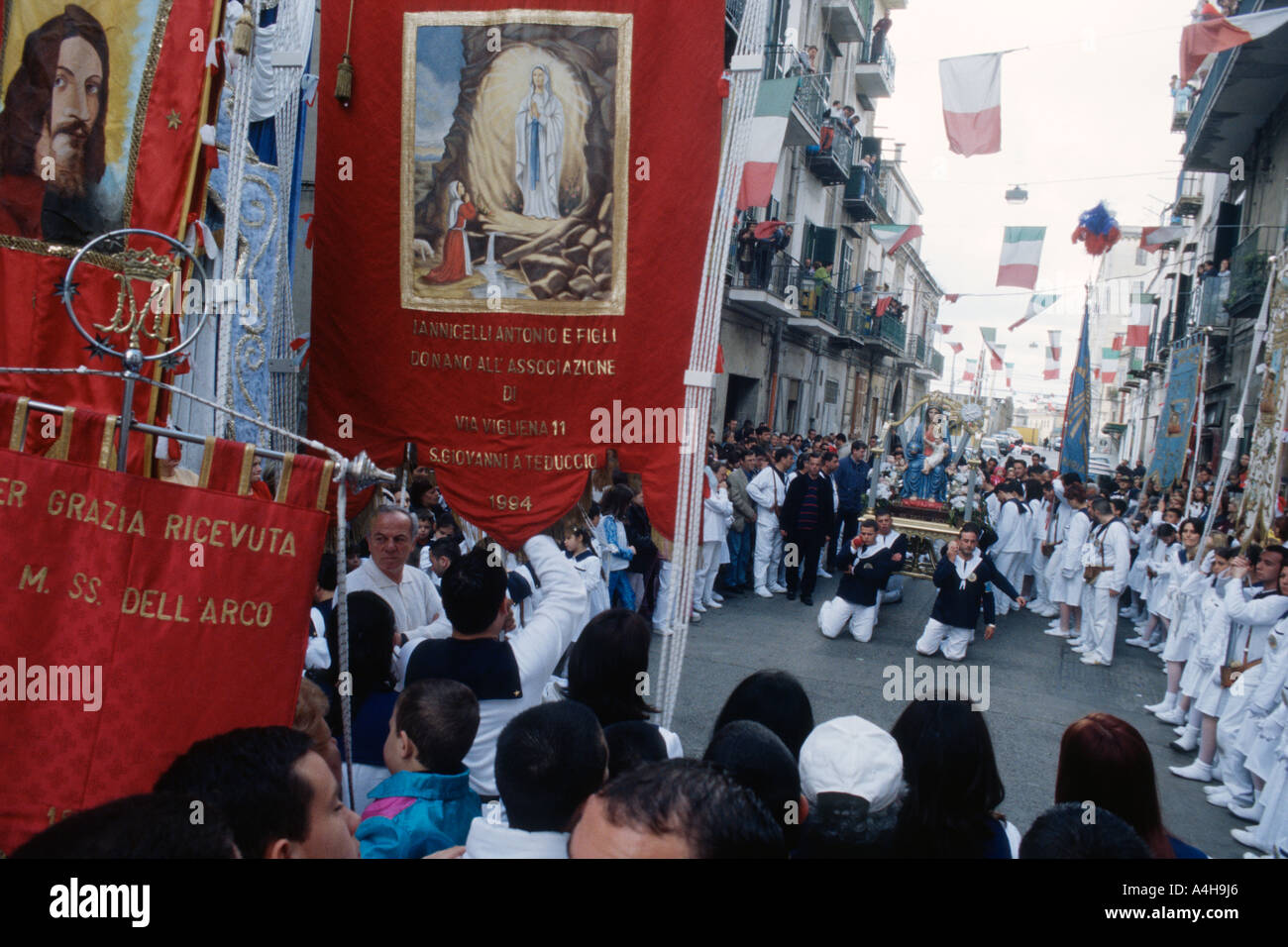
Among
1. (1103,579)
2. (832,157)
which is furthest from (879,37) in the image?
(1103,579)

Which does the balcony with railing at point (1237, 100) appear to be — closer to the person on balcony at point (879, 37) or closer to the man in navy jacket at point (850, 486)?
the man in navy jacket at point (850, 486)

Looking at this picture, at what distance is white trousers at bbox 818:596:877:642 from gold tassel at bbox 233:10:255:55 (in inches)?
300

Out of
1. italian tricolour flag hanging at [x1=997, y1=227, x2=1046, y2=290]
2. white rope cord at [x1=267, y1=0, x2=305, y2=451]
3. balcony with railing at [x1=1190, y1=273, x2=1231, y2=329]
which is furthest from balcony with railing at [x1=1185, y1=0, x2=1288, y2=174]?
white rope cord at [x1=267, y1=0, x2=305, y2=451]

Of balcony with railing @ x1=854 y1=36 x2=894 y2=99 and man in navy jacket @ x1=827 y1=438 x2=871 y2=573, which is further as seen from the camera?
balcony with railing @ x1=854 y1=36 x2=894 y2=99

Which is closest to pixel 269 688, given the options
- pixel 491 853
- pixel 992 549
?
pixel 491 853

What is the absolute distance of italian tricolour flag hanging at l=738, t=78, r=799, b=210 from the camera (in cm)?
898

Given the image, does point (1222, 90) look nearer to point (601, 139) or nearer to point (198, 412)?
point (601, 139)

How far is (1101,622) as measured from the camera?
9.28m

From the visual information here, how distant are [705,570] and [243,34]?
7758 millimetres

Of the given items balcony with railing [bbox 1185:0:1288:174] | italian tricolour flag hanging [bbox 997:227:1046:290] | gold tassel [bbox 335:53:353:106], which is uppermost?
balcony with railing [bbox 1185:0:1288:174]

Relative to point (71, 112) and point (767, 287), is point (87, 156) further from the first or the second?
point (767, 287)

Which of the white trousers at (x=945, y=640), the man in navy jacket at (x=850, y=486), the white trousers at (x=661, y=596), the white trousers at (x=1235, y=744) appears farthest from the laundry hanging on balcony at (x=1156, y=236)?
the white trousers at (x=1235, y=744)

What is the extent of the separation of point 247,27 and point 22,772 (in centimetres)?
285

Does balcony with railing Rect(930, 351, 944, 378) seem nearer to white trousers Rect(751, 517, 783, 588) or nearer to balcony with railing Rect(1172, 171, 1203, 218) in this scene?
balcony with railing Rect(1172, 171, 1203, 218)
